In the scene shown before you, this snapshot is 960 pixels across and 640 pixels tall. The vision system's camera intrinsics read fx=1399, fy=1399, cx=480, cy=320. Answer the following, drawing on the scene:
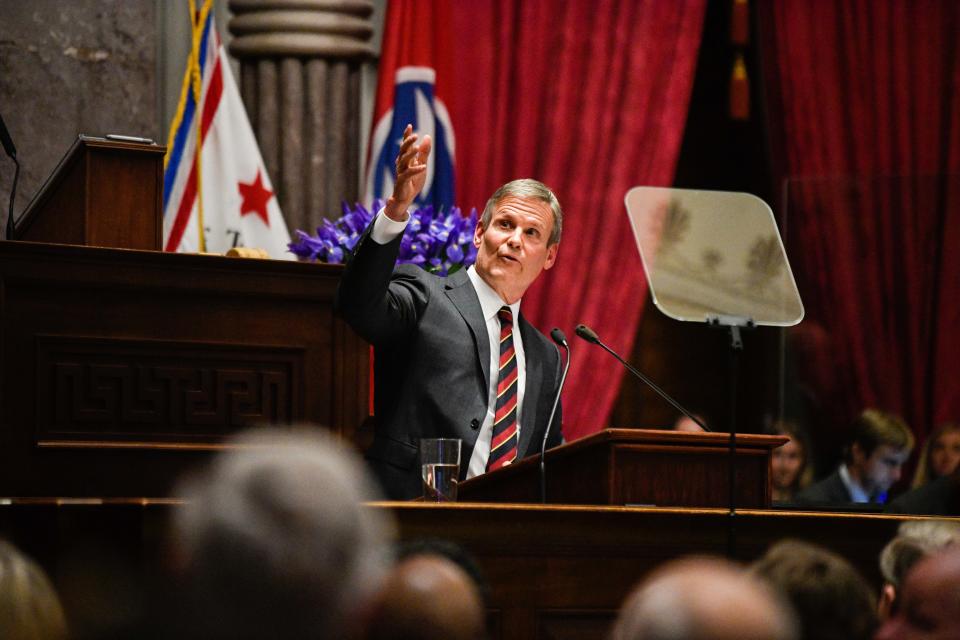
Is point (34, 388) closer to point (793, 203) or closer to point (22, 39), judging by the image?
point (22, 39)

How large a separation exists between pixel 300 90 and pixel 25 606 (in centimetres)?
492

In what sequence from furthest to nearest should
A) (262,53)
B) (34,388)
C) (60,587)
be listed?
1. (262,53)
2. (34,388)
3. (60,587)

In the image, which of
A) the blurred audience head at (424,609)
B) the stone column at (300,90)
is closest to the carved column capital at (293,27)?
the stone column at (300,90)

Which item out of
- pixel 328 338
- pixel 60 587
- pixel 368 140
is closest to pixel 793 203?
pixel 368 140

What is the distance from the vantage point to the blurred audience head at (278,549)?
1.11m

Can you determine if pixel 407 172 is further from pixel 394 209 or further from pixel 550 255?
pixel 550 255

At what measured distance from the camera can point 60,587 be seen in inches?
97.6

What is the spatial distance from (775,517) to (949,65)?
4427mm

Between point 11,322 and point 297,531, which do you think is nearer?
point 297,531

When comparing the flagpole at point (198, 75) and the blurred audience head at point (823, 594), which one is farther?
the flagpole at point (198, 75)

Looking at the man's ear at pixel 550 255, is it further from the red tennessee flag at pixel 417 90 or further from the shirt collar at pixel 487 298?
the red tennessee flag at pixel 417 90

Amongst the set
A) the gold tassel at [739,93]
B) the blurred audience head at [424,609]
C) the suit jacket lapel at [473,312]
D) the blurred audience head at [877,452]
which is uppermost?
the gold tassel at [739,93]

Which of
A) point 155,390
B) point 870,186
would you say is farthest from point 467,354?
point 870,186

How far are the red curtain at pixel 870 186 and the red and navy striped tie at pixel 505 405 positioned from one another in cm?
297
